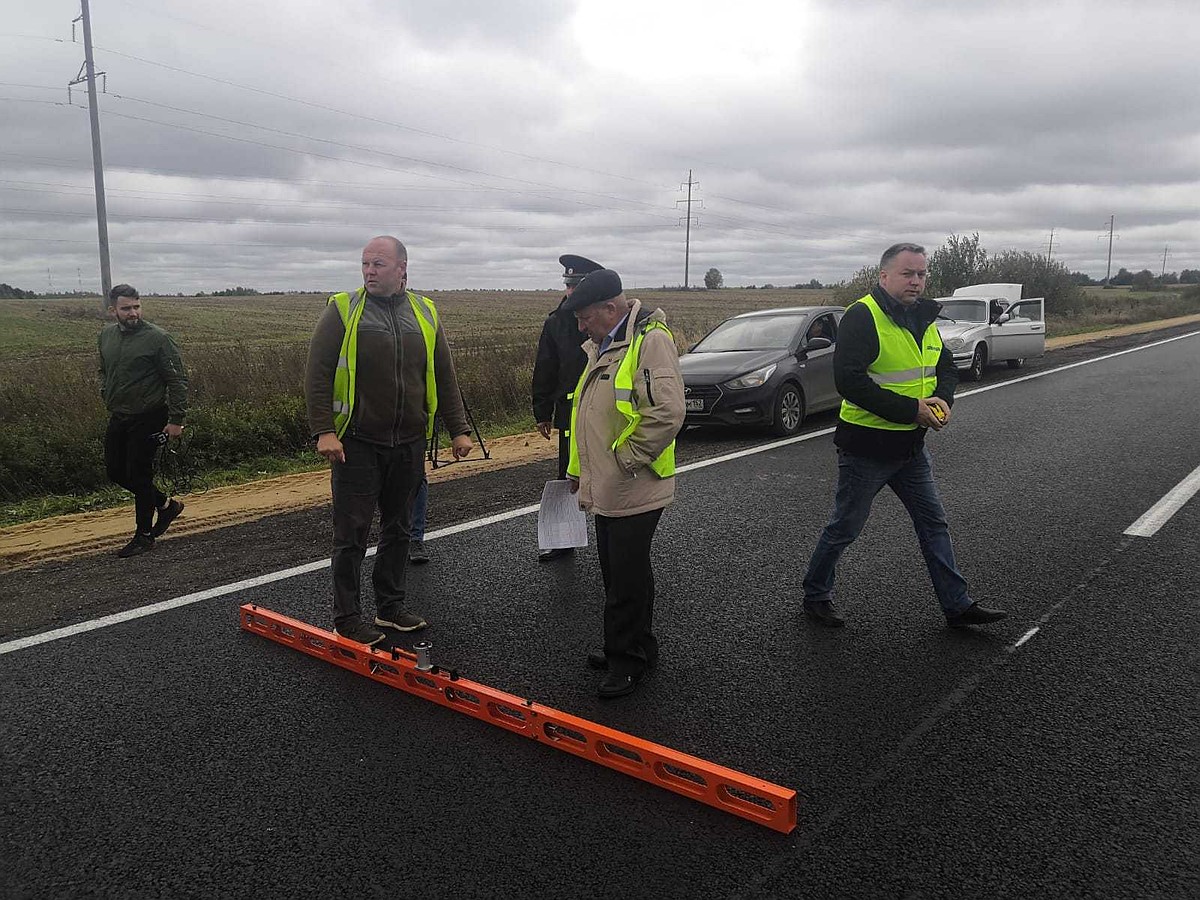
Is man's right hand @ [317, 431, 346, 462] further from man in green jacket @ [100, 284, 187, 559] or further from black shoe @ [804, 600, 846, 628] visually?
man in green jacket @ [100, 284, 187, 559]

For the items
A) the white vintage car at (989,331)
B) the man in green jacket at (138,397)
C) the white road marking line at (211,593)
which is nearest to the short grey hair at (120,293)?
the man in green jacket at (138,397)

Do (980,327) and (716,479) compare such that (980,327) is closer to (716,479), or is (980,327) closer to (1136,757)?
(716,479)

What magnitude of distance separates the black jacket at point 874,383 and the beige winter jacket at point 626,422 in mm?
1028

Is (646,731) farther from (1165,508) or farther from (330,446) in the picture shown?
(1165,508)

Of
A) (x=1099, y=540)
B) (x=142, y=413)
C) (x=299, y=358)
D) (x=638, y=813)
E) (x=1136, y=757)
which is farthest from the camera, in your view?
(x=299, y=358)

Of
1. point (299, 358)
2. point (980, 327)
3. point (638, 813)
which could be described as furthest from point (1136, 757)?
point (980, 327)

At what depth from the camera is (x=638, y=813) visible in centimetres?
306

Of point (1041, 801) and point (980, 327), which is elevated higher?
point (980, 327)

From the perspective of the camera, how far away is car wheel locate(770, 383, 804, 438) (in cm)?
1100

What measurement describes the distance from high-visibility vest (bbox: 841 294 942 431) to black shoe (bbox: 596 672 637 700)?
1.76 m

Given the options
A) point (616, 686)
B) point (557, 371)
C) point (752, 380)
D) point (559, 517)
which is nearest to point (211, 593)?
point (559, 517)

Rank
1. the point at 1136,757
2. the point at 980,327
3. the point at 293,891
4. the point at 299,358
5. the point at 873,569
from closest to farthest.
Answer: the point at 293,891 → the point at 1136,757 → the point at 873,569 → the point at 299,358 → the point at 980,327

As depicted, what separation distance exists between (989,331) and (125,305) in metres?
15.4

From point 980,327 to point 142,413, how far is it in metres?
15.1
